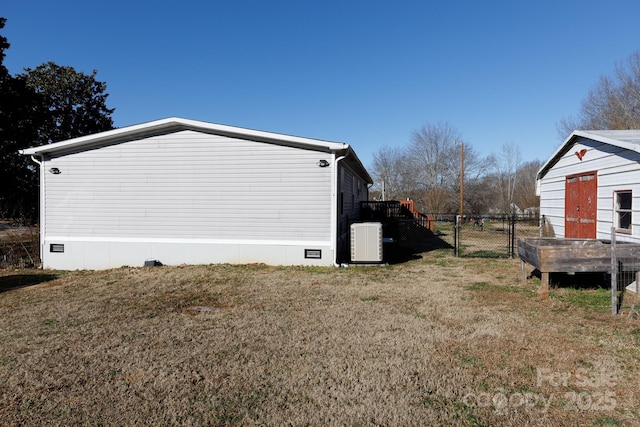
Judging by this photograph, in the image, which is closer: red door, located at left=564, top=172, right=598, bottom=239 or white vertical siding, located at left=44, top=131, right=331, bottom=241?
red door, located at left=564, top=172, right=598, bottom=239

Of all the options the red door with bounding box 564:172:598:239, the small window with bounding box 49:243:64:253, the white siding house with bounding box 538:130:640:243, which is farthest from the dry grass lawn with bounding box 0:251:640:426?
the small window with bounding box 49:243:64:253

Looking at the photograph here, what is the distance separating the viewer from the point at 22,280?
8250 mm

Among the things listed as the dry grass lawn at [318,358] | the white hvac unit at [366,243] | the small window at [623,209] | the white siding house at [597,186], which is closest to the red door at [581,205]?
the white siding house at [597,186]

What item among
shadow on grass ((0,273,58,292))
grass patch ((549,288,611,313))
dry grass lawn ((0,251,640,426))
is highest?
grass patch ((549,288,611,313))

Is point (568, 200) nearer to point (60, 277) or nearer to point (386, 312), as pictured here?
point (386, 312)

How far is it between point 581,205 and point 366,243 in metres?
4.93

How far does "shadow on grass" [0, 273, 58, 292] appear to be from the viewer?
7.66 m

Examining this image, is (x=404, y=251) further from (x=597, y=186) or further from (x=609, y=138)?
(x=609, y=138)

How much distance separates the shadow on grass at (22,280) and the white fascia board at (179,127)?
10.5ft

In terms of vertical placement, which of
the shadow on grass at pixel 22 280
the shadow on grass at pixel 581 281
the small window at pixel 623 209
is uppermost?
the small window at pixel 623 209

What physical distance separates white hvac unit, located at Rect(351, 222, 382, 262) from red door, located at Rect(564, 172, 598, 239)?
4.47 metres

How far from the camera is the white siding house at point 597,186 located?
20.9 ft

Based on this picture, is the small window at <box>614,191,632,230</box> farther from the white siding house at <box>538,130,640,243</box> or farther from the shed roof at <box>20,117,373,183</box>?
the shed roof at <box>20,117,373,183</box>

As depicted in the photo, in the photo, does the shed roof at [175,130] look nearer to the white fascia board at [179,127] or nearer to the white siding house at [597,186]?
the white fascia board at [179,127]
